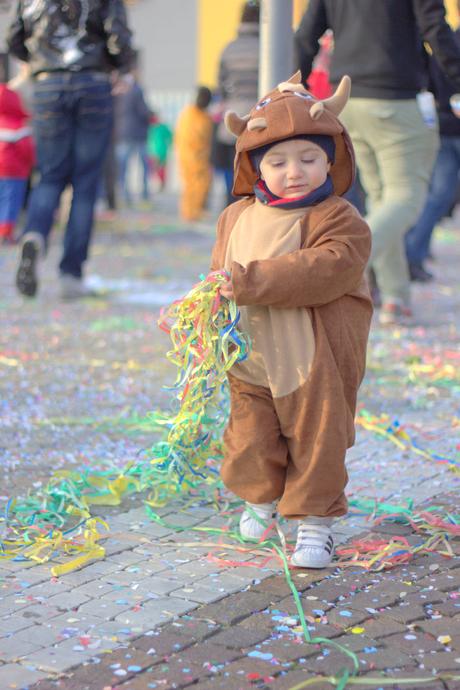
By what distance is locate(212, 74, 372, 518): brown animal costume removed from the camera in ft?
11.4

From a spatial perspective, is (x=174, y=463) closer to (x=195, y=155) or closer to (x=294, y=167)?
(x=294, y=167)

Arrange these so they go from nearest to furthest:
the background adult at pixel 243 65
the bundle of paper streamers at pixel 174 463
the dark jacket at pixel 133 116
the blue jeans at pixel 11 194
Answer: the bundle of paper streamers at pixel 174 463 < the background adult at pixel 243 65 < the blue jeans at pixel 11 194 < the dark jacket at pixel 133 116

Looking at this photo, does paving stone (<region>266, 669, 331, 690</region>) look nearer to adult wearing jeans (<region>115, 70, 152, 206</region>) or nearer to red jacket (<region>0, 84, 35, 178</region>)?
red jacket (<region>0, 84, 35, 178</region>)

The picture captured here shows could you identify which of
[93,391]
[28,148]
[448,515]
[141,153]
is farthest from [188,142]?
[448,515]

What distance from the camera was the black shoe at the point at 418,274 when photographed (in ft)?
29.7

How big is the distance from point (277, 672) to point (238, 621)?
323mm

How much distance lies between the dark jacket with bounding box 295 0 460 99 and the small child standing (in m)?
3.77

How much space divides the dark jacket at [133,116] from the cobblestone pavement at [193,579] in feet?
36.8

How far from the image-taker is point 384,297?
7.27m

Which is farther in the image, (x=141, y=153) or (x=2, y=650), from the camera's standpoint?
(x=141, y=153)

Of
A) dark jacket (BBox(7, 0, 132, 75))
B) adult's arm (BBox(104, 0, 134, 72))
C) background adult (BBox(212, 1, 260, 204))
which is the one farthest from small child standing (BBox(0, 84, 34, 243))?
adult's arm (BBox(104, 0, 134, 72))

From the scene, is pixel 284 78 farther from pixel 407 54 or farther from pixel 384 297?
pixel 384 297

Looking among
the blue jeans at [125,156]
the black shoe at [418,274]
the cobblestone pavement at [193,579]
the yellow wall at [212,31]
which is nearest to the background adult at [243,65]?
the black shoe at [418,274]

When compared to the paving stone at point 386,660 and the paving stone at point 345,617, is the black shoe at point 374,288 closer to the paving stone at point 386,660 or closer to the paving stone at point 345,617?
the paving stone at point 345,617
